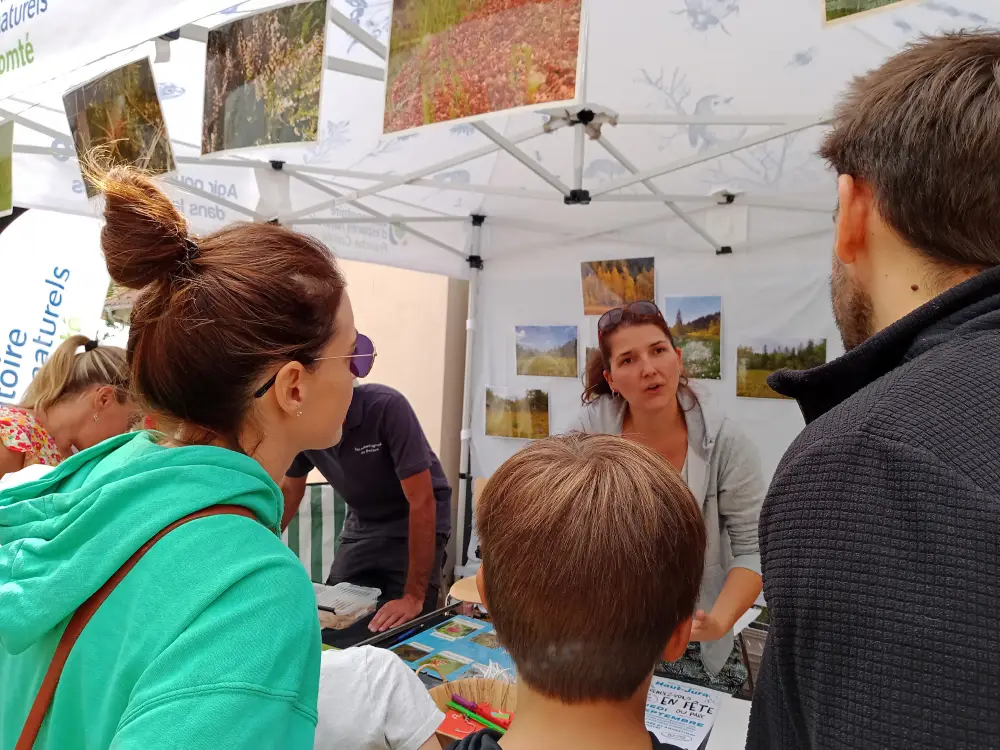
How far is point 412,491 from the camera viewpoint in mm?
2699

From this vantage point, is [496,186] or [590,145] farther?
[496,186]

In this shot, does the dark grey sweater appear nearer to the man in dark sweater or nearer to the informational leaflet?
the man in dark sweater

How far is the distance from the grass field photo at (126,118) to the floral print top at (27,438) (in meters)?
0.87

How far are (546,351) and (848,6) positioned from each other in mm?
3249

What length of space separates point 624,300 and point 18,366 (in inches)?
143

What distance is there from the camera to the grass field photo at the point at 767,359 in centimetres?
342

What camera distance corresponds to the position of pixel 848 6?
1051 mm

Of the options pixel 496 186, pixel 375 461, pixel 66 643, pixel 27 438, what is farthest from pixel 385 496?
pixel 66 643

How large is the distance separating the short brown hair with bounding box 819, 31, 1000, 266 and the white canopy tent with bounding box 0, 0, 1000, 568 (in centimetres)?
163

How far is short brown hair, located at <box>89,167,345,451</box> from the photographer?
3.25ft

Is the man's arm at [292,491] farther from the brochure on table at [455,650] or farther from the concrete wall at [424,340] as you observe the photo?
the concrete wall at [424,340]

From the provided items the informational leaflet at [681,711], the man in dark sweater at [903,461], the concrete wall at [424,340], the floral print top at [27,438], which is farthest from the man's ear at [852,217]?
the concrete wall at [424,340]

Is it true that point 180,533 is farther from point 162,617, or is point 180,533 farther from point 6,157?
point 6,157

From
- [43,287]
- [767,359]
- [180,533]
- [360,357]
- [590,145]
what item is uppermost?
[590,145]
